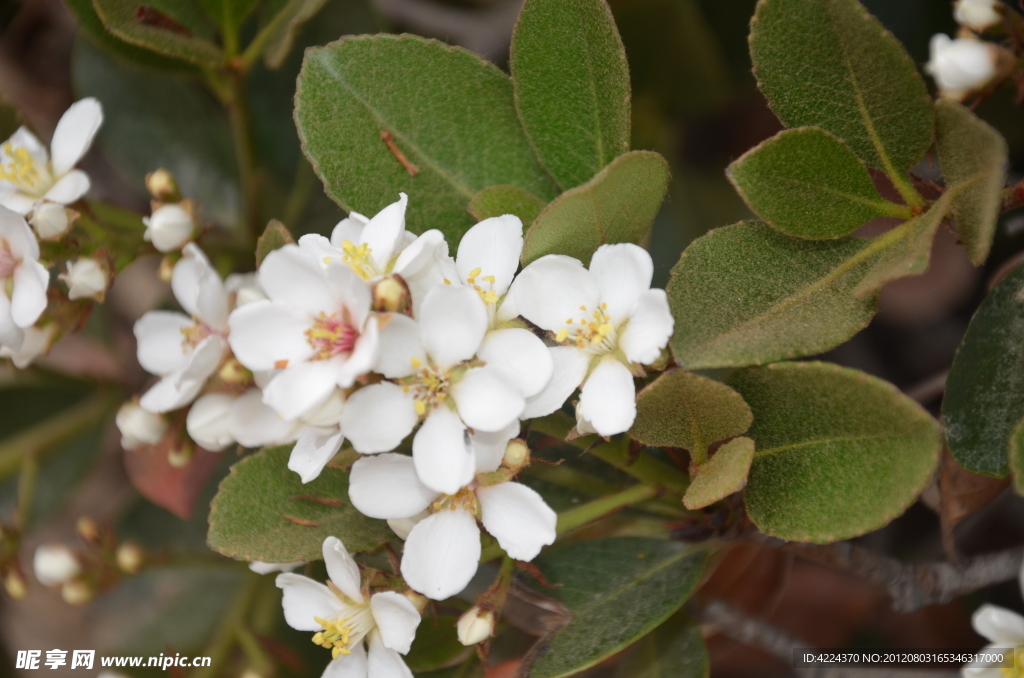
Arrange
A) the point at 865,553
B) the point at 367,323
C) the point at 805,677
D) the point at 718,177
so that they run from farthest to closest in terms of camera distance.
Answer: the point at 718,177 → the point at 805,677 → the point at 865,553 → the point at 367,323

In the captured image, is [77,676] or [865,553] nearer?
[865,553]

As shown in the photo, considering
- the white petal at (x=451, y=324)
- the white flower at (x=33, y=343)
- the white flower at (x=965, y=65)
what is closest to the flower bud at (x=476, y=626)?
the white petal at (x=451, y=324)

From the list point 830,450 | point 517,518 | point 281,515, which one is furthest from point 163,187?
point 830,450

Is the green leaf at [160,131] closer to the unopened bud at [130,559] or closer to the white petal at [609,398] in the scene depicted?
the unopened bud at [130,559]

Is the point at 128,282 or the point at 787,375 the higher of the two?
the point at 787,375

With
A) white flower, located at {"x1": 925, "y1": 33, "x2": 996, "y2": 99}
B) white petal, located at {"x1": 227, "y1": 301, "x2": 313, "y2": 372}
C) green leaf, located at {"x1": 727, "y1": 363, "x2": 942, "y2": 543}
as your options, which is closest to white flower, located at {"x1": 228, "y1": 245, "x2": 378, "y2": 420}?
white petal, located at {"x1": 227, "y1": 301, "x2": 313, "y2": 372}

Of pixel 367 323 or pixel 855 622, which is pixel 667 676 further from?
pixel 855 622

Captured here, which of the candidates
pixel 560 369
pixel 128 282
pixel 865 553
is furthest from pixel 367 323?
pixel 128 282
